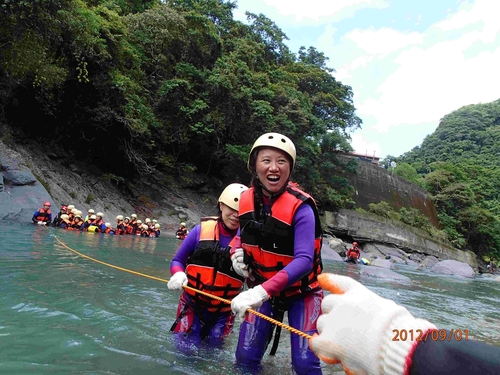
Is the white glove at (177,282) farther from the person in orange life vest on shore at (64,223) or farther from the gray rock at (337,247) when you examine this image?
the gray rock at (337,247)

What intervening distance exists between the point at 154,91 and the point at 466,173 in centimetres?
3817

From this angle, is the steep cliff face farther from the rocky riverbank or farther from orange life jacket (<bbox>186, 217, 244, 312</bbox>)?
orange life jacket (<bbox>186, 217, 244, 312</bbox>)

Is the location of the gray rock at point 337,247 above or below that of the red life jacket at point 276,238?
below

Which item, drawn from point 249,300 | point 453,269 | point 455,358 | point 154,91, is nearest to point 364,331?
point 455,358

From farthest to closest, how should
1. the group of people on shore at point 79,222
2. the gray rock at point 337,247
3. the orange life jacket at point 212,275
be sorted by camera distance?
1. the gray rock at point 337,247
2. the group of people on shore at point 79,222
3. the orange life jacket at point 212,275

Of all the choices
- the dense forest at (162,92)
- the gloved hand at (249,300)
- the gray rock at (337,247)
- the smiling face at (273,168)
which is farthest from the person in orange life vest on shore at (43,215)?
the gray rock at (337,247)

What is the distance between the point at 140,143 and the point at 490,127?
74.0 metres

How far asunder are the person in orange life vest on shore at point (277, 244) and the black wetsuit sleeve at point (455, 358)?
4.66 ft

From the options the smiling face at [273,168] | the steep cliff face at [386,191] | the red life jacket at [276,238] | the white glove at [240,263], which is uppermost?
the steep cliff face at [386,191]

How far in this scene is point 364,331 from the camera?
118 cm

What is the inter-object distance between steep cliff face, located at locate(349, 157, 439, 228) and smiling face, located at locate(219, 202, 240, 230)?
93.8 feet

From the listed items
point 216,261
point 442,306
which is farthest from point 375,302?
point 442,306

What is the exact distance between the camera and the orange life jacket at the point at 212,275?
3.31 metres

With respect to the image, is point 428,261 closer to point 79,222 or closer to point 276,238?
point 79,222
